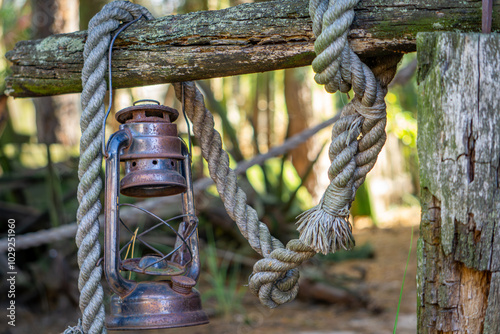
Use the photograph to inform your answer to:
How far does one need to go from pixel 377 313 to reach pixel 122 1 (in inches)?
105

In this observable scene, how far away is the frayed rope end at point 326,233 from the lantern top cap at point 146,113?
1.60 ft

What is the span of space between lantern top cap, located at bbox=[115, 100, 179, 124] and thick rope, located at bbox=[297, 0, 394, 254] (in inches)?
16.7

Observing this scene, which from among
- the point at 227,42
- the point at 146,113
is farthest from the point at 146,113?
the point at 227,42

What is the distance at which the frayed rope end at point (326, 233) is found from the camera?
1.17m

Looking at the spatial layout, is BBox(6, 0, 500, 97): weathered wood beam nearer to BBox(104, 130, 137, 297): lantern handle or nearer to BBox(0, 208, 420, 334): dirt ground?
BBox(104, 130, 137, 297): lantern handle

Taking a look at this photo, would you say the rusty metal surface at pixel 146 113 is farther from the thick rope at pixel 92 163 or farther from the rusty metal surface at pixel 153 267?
the rusty metal surface at pixel 153 267

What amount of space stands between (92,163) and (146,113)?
0.20 metres

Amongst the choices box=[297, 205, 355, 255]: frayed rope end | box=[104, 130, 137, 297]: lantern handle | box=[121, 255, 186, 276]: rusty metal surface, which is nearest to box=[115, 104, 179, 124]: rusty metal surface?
box=[104, 130, 137, 297]: lantern handle

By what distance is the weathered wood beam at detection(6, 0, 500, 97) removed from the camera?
115cm

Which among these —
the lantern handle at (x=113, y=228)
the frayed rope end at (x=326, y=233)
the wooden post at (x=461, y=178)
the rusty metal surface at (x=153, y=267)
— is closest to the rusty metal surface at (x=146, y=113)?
the lantern handle at (x=113, y=228)

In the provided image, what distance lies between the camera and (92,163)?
129 cm

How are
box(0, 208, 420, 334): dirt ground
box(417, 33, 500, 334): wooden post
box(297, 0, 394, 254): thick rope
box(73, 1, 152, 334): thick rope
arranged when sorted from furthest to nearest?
1. box(0, 208, 420, 334): dirt ground
2. box(73, 1, 152, 334): thick rope
3. box(297, 0, 394, 254): thick rope
4. box(417, 33, 500, 334): wooden post

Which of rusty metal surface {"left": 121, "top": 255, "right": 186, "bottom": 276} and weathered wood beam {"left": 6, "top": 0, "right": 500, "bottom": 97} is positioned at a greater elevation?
weathered wood beam {"left": 6, "top": 0, "right": 500, "bottom": 97}

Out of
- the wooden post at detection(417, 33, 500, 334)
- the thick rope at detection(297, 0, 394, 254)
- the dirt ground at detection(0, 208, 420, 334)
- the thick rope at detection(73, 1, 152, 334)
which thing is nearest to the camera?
the wooden post at detection(417, 33, 500, 334)
